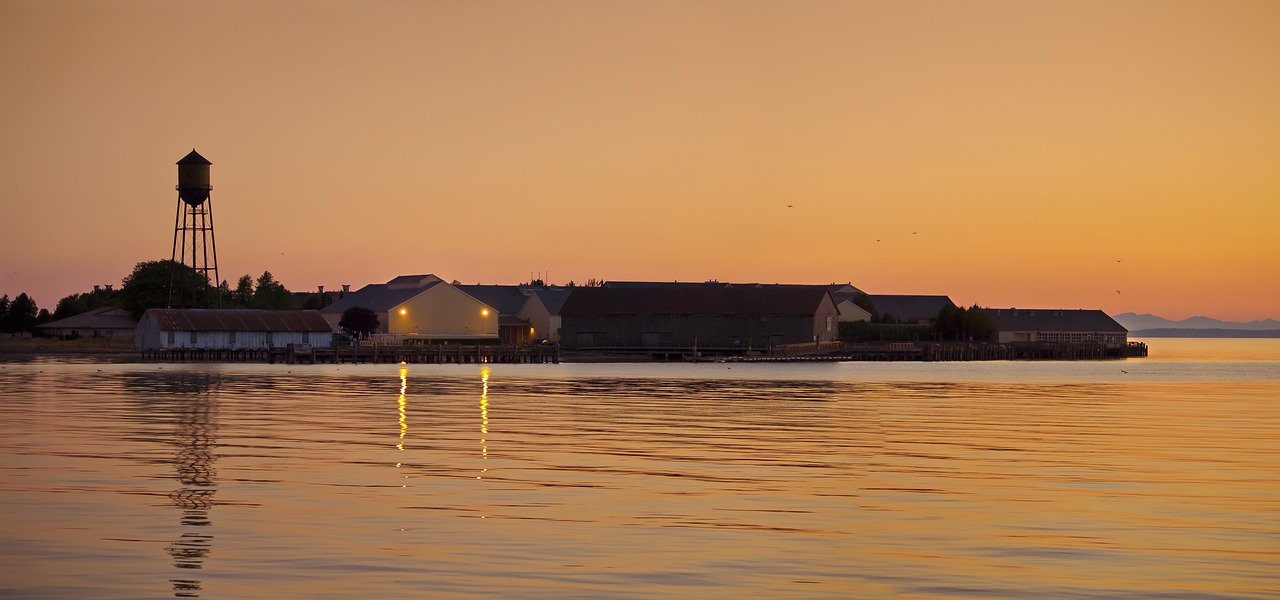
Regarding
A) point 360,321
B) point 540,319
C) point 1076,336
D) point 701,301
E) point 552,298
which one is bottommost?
point 1076,336

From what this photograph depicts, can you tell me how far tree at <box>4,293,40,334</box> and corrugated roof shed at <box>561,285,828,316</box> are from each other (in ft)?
165

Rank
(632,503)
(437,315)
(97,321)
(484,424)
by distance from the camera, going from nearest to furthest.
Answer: (632,503) → (484,424) → (437,315) → (97,321)

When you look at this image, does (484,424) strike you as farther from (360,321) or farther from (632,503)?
(360,321)

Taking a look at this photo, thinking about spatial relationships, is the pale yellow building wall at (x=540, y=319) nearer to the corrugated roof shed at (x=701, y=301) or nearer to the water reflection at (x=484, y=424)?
the corrugated roof shed at (x=701, y=301)

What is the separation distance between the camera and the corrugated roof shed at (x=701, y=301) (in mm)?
122250

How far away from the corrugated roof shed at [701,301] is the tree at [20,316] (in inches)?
1984

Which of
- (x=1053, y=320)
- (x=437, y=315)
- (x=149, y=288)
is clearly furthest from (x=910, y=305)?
(x=149, y=288)

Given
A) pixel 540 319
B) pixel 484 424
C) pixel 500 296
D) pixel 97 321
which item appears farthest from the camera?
pixel 500 296

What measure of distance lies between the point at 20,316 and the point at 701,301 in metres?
63.2

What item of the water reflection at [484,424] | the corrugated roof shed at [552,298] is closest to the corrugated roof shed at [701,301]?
the corrugated roof shed at [552,298]

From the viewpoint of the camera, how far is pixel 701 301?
12394 centimetres

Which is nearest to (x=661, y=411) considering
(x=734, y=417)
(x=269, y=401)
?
(x=734, y=417)

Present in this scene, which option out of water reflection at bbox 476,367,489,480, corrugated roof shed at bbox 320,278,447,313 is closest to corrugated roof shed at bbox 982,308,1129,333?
corrugated roof shed at bbox 320,278,447,313

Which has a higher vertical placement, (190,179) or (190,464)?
(190,179)
